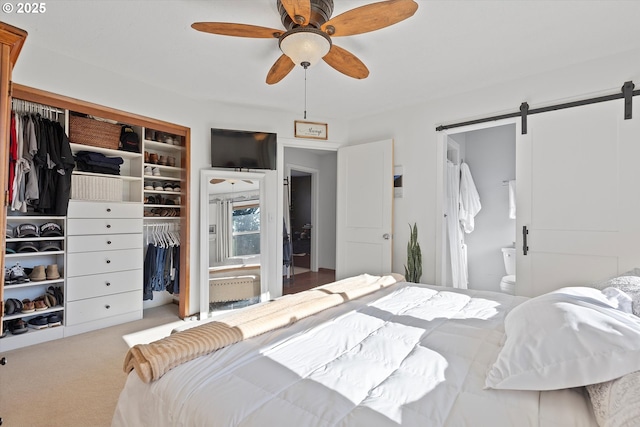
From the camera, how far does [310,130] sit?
12.7ft

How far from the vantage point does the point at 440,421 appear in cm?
76

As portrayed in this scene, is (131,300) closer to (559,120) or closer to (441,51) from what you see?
(441,51)

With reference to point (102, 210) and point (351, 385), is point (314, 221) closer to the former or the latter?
point (102, 210)

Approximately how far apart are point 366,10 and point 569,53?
1.93 meters

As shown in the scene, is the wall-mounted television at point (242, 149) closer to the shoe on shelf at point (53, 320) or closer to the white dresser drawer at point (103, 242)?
the white dresser drawer at point (103, 242)

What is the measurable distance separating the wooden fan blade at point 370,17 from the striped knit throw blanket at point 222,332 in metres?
1.49

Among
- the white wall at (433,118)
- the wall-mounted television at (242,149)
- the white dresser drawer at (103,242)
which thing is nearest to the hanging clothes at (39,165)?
the white dresser drawer at (103,242)

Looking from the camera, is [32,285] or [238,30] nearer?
[238,30]

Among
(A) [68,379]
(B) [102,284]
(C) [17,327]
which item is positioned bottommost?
(A) [68,379]

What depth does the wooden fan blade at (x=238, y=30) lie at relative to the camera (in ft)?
5.46

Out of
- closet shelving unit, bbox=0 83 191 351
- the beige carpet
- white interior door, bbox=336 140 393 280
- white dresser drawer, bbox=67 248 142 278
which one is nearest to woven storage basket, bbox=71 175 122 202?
closet shelving unit, bbox=0 83 191 351

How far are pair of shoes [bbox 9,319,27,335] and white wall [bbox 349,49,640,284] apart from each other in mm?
Result: 3595

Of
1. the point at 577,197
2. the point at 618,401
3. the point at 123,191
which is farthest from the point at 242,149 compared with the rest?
the point at 618,401

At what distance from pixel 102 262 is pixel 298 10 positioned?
9.87ft
